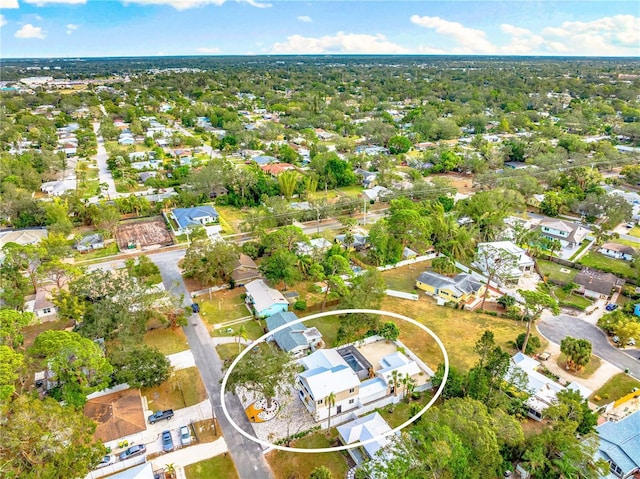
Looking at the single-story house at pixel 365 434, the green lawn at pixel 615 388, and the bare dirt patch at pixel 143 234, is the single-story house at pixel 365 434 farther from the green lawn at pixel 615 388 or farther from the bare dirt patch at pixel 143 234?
the bare dirt patch at pixel 143 234

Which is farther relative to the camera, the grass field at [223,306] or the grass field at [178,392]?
the grass field at [223,306]

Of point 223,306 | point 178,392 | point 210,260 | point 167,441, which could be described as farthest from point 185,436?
point 210,260

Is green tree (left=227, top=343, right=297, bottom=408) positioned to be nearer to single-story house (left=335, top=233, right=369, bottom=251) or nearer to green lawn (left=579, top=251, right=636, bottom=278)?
single-story house (left=335, top=233, right=369, bottom=251)

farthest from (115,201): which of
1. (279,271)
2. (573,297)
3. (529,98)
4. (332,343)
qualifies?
(529,98)

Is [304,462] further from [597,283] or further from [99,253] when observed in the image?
[99,253]

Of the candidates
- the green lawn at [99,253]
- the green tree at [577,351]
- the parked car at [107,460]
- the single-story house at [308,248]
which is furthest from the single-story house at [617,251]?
the green lawn at [99,253]
